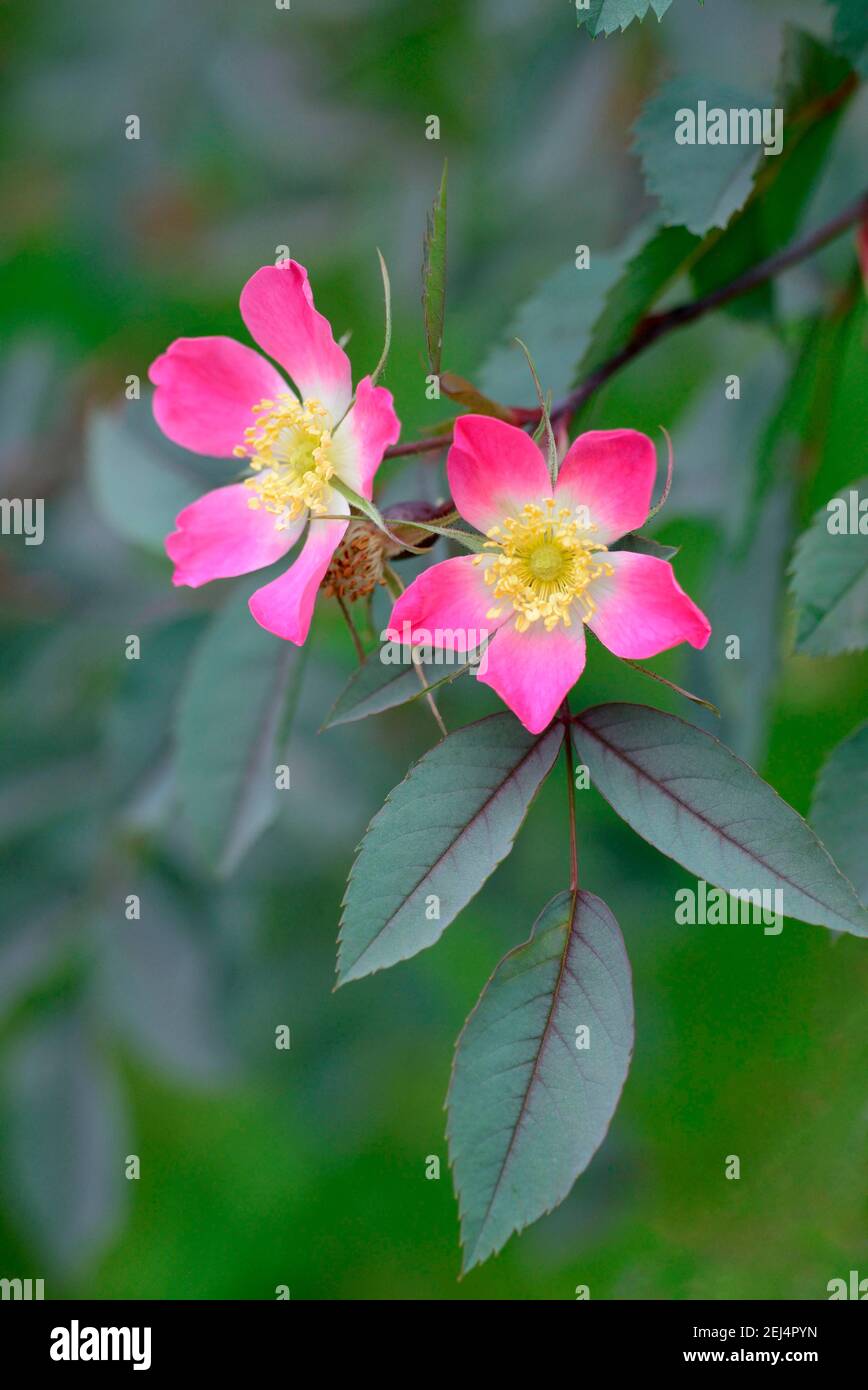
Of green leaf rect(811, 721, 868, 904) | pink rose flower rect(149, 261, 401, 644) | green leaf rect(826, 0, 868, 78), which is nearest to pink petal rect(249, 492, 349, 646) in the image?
pink rose flower rect(149, 261, 401, 644)

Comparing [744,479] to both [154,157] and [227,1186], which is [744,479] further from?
[227,1186]

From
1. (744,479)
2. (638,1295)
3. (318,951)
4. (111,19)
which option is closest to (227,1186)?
(318,951)

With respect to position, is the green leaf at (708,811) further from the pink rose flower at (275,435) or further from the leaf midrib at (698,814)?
the pink rose flower at (275,435)

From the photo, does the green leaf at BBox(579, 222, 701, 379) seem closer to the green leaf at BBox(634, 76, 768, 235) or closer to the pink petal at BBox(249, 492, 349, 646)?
the green leaf at BBox(634, 76, 768, 235)

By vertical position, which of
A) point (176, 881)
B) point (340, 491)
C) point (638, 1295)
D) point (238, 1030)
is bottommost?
point (638, 1295)
